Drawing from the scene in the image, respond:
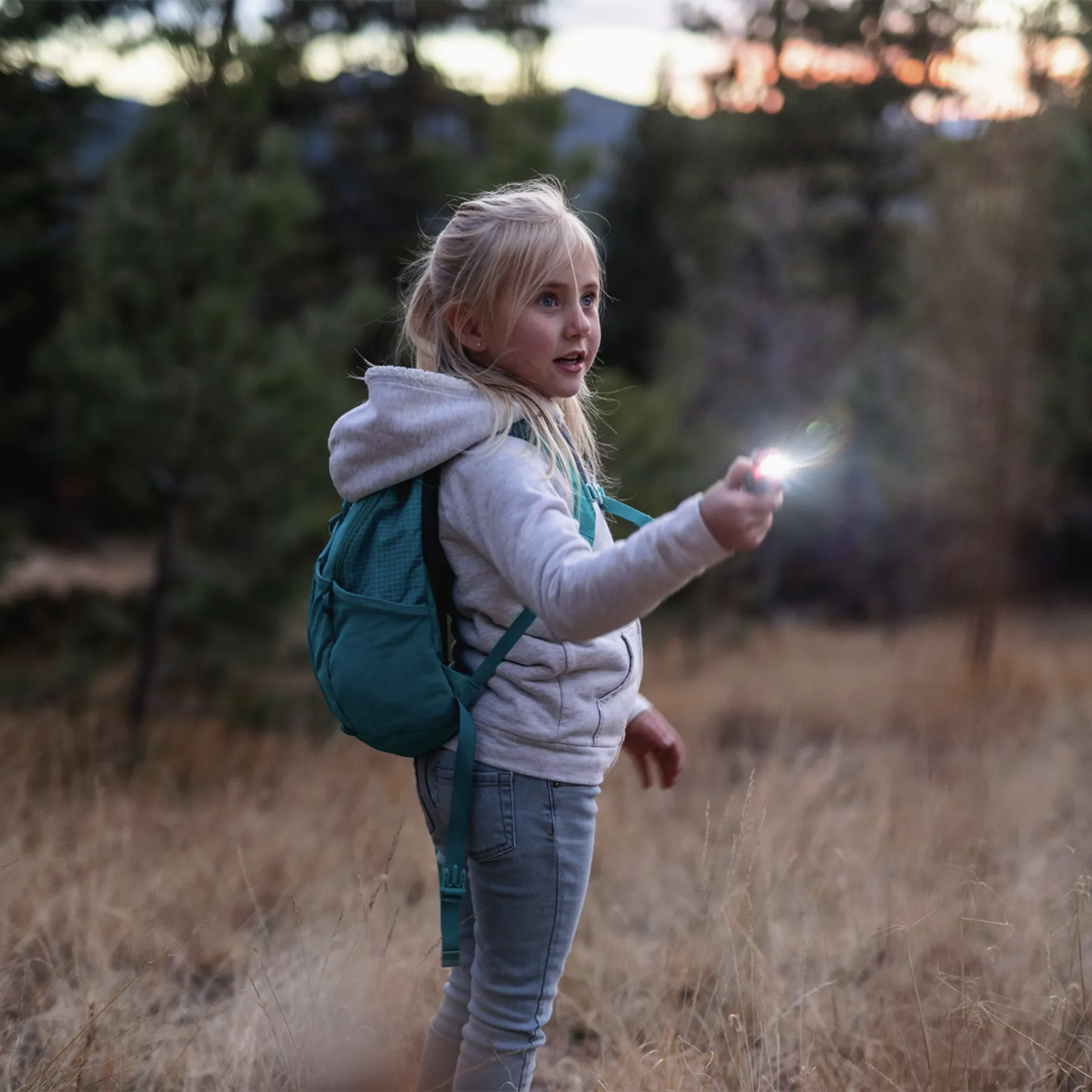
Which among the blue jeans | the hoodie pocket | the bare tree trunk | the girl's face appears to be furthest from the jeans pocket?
the bare tree trunk

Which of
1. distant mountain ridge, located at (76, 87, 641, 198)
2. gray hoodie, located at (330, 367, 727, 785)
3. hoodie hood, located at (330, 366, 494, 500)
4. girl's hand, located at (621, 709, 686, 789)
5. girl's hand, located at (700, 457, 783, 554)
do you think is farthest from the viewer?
distant mountain ridge, located at (76, 87, 641, 198)

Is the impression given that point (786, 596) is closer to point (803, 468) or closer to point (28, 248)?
point (28, 248)

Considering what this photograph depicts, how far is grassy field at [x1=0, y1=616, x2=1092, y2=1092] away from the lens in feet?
6.95

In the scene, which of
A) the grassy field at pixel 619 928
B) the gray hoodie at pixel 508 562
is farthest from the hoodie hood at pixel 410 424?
the grassy field at pixel 619 928

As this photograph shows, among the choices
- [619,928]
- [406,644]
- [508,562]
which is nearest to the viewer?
[508,562]

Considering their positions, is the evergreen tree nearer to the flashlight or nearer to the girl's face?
the girl's face

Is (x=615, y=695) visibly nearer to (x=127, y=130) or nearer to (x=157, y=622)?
(x=157, y=622)

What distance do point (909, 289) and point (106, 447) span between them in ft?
27.5

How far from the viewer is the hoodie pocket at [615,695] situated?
1533 millimetres

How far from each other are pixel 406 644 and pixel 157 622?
4.77 metres

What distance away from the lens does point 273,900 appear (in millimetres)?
3395

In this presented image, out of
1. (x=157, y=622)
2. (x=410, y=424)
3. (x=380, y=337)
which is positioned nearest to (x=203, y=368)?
(x=157, y=622)

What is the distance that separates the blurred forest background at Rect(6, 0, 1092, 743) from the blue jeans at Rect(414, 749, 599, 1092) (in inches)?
21.8

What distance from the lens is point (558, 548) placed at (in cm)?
129
